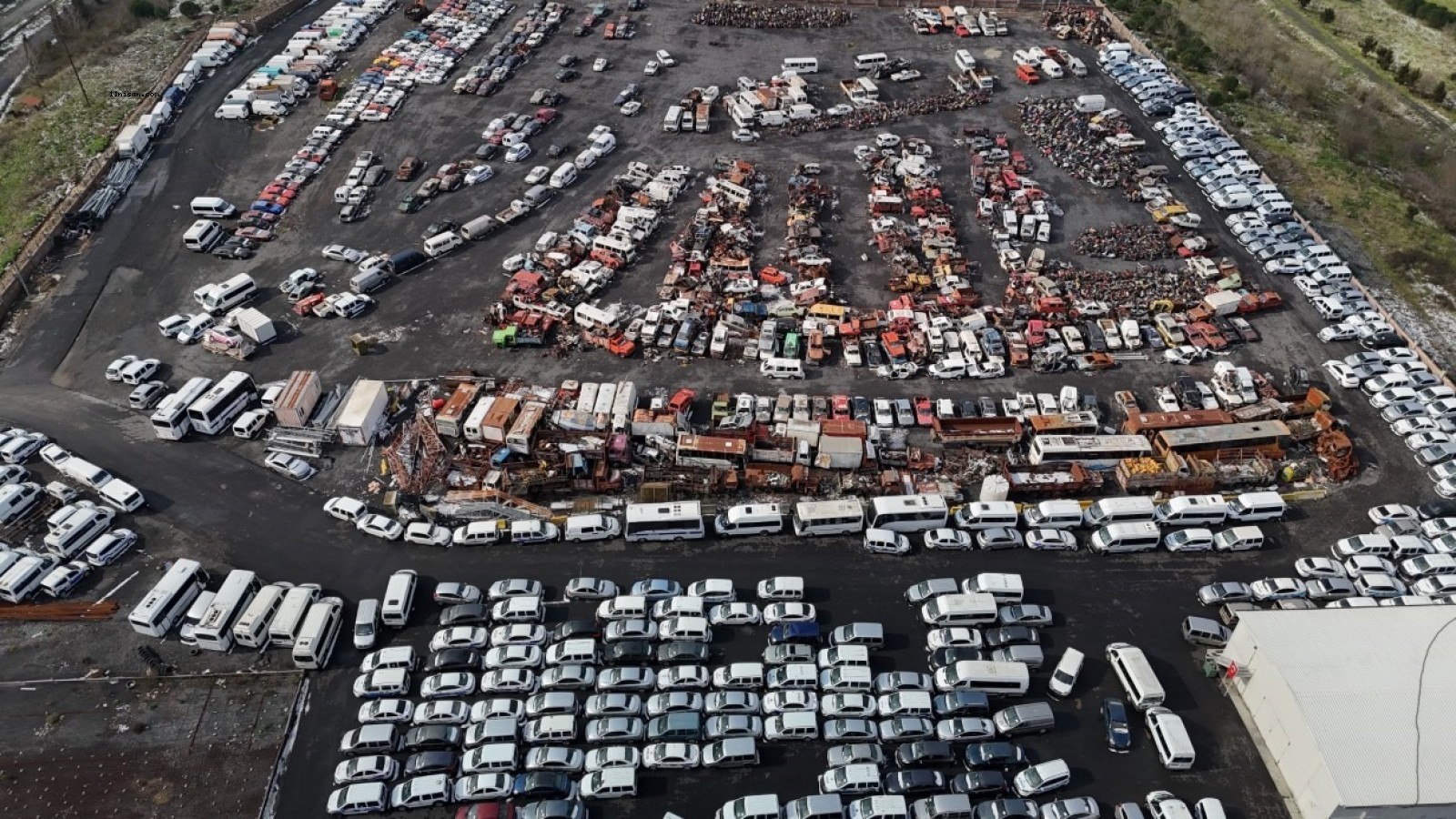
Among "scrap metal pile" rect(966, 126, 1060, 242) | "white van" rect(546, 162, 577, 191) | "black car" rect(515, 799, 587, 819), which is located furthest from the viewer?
"white van" rect(546, 162, 577, 191)

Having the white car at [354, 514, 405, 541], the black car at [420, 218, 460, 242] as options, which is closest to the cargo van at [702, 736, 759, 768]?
the white car at [354, 514, 405, 541]

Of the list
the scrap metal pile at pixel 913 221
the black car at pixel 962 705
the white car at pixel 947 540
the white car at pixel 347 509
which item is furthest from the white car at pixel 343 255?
the black car at pixel 962 705

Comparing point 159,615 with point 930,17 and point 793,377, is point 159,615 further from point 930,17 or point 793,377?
point 930,17

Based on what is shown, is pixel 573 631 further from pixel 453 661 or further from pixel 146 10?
pixel 146 10

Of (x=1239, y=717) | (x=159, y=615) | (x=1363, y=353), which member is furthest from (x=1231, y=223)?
(x=159, y=615)

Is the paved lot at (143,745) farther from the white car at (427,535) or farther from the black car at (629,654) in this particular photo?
the black car at (629,654)

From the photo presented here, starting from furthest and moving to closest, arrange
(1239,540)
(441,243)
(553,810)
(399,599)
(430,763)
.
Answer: (441,243) → (1239,540) → (399,599) → (430,763) → (553,810)

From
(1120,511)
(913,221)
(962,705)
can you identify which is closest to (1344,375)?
(1120,511)

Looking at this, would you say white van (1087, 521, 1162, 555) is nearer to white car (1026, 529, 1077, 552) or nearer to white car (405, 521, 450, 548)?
white car (1026, 529, 1077, 552)
